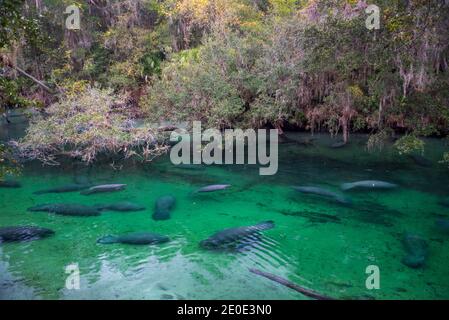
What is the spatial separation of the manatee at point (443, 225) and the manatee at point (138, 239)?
21.0ft

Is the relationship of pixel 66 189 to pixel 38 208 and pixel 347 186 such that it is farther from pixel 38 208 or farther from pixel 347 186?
pixel 347 186

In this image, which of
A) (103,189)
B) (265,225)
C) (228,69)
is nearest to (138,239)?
(265,225)

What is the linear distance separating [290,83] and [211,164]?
15.1 feet

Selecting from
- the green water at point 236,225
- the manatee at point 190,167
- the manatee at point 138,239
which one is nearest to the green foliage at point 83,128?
the green water at point 236,225

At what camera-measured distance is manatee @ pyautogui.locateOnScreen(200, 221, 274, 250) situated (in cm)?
842

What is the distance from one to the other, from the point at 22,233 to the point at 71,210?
161cm

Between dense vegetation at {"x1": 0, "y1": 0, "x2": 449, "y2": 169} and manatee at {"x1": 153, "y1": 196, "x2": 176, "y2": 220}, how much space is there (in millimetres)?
3290

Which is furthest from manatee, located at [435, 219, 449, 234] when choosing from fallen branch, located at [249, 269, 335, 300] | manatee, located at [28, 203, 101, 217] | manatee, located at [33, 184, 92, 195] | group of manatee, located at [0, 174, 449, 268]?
manatee, located at [33, 184, 92, 195]

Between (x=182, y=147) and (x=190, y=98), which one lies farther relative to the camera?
(x=182, y=147)

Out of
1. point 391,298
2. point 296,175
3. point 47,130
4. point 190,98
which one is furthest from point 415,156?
point 47,130

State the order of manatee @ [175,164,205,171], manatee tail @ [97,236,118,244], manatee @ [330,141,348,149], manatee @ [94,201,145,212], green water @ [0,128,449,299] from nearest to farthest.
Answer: green water @ [0,128,449,299]
manatee tail @ [97,236,118,244]
manatee @ [94,201,145,212]
manatee @ [175,164,205,171]
manatee @ [330,141,348,149]

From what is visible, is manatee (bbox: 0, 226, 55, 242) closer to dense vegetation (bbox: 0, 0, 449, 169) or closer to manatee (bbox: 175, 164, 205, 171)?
dense vegetation (bbox: 0, 0, 449, 169)

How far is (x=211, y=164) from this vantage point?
1614 centimetres

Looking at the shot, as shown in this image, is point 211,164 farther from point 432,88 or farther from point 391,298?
point 391,298
